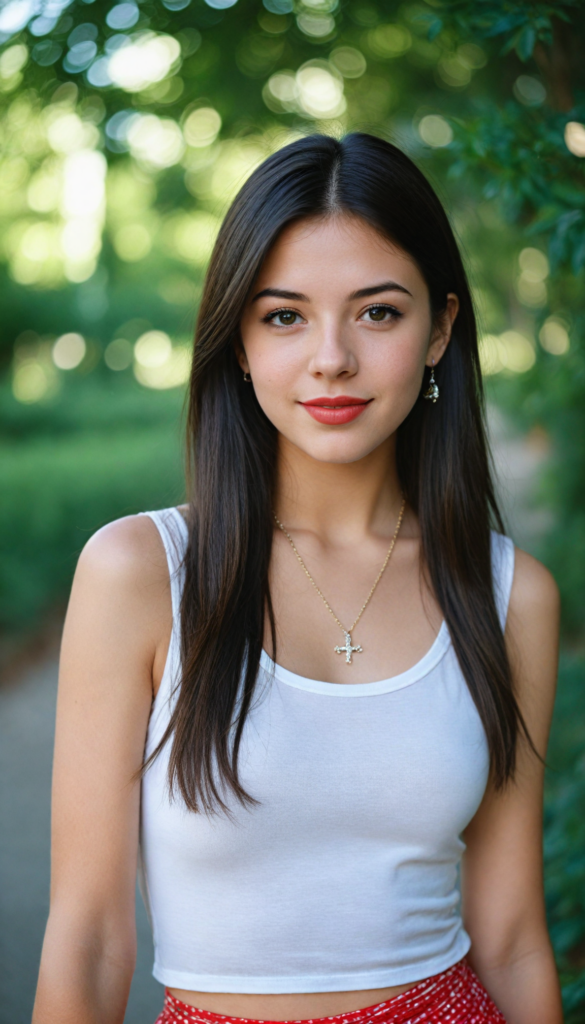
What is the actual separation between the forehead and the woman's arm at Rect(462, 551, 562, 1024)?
0.71 metres

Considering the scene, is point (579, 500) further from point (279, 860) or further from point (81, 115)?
point (279, 860)

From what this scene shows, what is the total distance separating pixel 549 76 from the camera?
2.49 metres

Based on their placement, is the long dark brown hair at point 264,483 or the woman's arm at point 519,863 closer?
the long dark brown hair at point 264,483

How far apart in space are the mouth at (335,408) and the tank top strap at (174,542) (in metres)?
0.32

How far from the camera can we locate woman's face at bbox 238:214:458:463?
5.23 feet

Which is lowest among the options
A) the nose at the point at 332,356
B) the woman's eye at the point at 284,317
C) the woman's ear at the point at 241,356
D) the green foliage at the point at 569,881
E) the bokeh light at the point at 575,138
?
the green foliage at the point at 569,881

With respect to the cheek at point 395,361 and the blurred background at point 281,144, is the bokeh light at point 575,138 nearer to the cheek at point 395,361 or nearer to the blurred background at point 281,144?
the blurred background at point 281,144

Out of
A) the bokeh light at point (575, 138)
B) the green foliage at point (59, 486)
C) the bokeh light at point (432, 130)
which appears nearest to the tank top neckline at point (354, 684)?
the bokeh light at point (575, 138)

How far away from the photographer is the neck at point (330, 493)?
6.08ft

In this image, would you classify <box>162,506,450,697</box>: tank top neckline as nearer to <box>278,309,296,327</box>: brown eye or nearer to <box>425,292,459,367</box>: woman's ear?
<box>278,309,296,327</box>: brown eye

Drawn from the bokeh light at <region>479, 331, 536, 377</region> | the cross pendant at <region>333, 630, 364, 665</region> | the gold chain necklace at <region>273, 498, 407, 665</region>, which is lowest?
the cross pendant at <region>333, 630, 364, 665</region>

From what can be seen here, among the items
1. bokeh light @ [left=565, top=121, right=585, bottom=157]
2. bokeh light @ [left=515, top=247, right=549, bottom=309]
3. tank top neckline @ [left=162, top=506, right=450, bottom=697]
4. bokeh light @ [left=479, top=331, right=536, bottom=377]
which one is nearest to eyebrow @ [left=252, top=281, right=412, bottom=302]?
tank top neckline @ [left=162, top=506, right=450, bottom=697]

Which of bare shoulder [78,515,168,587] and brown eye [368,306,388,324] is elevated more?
brown eye [368,306,388,324]

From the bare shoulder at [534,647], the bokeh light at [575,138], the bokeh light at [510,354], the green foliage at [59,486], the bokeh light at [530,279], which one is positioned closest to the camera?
the bare shoulder at [534,647]
